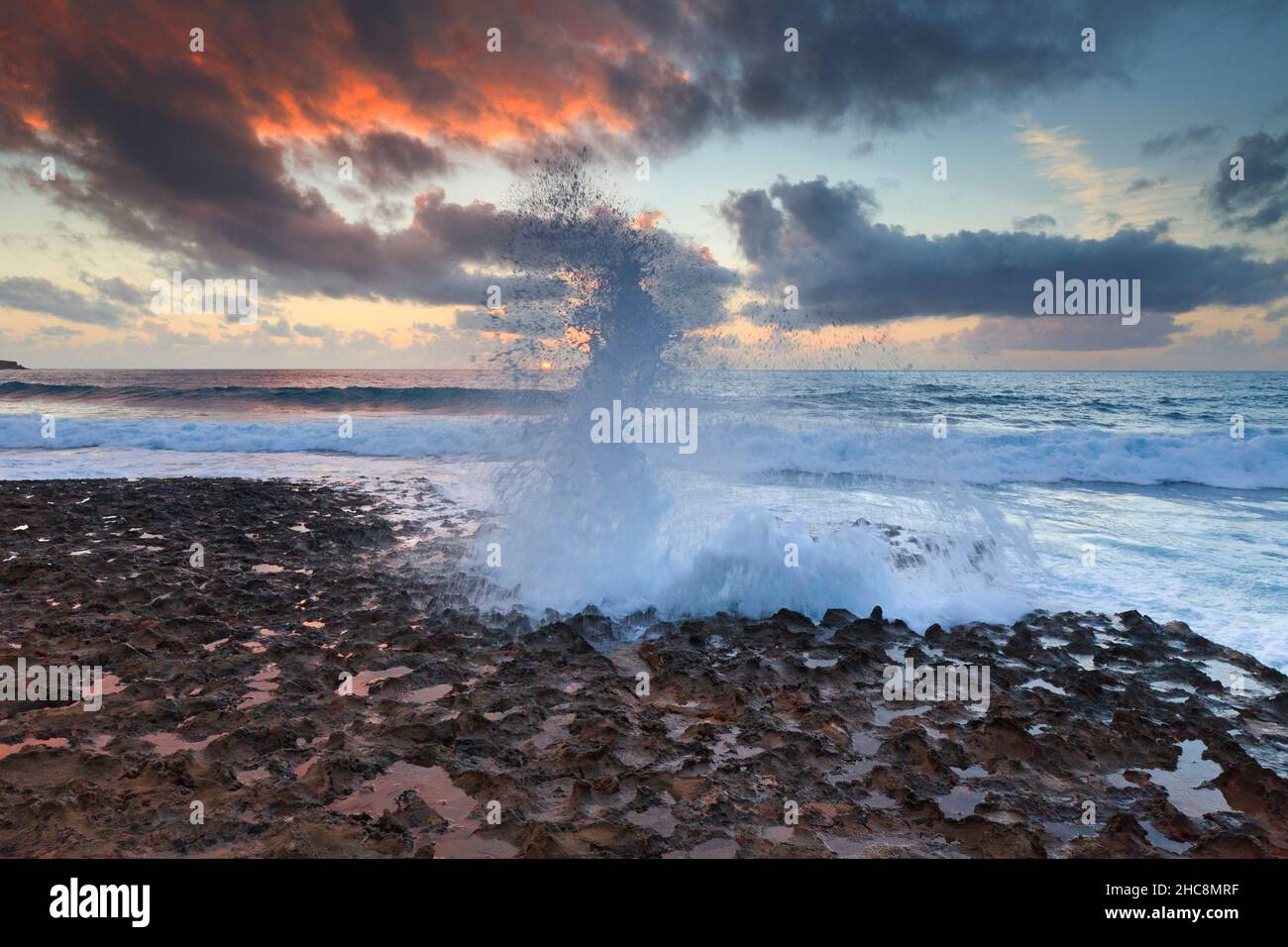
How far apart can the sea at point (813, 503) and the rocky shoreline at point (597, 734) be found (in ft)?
2.95

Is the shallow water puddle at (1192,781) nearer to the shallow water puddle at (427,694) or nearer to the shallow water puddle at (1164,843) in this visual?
the shallow water puddle at (1164,843)

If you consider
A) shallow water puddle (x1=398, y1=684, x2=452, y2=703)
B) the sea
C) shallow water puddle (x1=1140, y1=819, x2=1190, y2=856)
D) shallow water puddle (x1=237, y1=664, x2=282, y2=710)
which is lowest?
shallow water puddle (x1=1140, y1=819, x2=1190, y2=856)

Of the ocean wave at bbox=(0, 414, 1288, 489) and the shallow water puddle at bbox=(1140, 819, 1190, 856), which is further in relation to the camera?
the ocean wave at bbox=(0, 414, 1288, 489)

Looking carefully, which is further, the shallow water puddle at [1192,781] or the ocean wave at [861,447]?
the ocean wave at [861,447]

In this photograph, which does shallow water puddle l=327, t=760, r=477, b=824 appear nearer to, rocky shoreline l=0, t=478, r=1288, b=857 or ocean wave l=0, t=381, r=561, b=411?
rocky shoreline l=0, t=478, r=1288, b=857

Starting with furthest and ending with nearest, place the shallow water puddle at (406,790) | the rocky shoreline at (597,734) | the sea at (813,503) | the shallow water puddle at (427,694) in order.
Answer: the sea at (813,503), the shallow water puddle at (427,694), the shallow water puddle at (406,790), the rocky shoreline at (597,734)

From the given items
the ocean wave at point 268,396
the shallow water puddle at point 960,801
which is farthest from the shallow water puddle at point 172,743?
the ocean wave at point 268,396

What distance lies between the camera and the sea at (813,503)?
28.1 feet

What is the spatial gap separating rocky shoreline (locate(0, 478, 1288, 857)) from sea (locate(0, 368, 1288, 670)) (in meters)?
0.90

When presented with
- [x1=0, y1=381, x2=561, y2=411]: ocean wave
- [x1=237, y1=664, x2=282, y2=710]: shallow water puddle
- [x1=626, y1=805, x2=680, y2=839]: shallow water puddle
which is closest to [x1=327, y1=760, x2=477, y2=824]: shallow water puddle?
[x1=626, y1=805, x2=680, y2=839]: shallow water puddle

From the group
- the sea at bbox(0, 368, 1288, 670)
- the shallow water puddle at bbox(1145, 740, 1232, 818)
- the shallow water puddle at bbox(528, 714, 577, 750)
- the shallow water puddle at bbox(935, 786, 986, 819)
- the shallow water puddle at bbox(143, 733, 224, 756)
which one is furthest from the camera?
the sea at bbox(0, 368, 1288, 670)

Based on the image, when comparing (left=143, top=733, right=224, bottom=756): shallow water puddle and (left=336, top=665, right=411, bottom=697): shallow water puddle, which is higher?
(left=336, top=665, right=411, bottom=697): shallow water puddle

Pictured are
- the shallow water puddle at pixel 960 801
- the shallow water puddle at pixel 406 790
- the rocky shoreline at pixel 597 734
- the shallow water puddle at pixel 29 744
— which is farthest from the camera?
the shallow water puddle at pixel 29 744

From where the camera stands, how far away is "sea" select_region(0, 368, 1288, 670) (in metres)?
8.58
